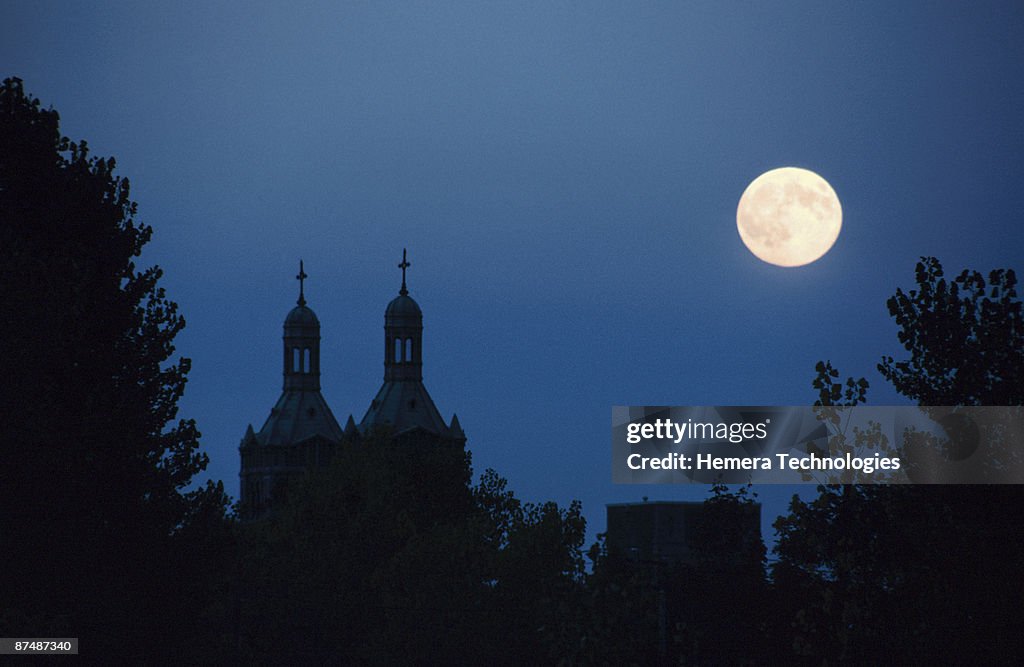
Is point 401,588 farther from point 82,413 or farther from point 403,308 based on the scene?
point 403,308

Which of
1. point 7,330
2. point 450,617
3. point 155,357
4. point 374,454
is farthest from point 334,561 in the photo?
point 7,330

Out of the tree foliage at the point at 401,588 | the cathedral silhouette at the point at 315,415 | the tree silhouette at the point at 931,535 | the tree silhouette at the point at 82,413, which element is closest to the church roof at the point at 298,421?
the cathedral silhouette at the point at 315,415

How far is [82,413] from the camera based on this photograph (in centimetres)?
3134

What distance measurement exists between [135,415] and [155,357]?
5.39ft

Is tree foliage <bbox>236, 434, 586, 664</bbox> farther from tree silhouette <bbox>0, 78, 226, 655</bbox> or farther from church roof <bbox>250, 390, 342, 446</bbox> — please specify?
church roof <bbox>250, 390, 342, 446</bbox>

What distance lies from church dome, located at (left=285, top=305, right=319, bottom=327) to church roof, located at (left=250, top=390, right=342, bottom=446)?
6.25m

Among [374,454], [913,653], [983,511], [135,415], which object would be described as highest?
[374,454]

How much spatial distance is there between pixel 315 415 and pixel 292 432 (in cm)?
250

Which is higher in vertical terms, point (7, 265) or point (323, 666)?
point (7, 265)

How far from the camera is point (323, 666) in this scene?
62.8 m

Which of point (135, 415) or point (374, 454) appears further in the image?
point (374, 454)

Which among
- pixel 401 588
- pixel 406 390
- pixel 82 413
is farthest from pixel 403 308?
pixel 82 413

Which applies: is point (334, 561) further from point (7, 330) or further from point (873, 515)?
point (873, 515)

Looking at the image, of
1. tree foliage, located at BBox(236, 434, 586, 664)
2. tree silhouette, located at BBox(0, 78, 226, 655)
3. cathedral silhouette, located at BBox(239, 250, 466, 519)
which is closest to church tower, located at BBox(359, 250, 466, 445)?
cathedral silhouette, located at BBox(239, 250, 466, 519)
